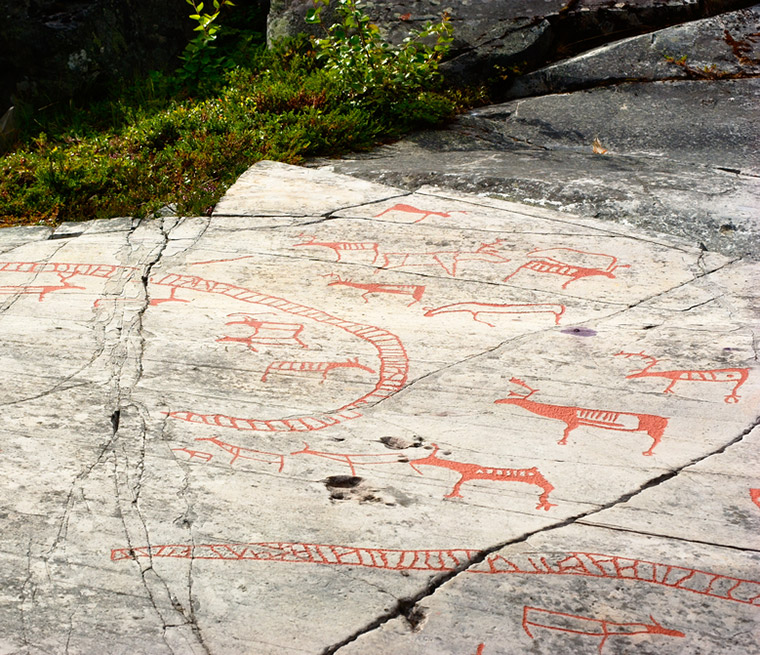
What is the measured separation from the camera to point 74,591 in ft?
6.89

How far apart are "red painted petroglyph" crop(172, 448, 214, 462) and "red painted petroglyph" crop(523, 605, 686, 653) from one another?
108cm

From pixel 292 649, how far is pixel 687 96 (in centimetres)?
475

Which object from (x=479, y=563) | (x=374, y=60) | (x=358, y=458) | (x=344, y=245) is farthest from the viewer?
(x=374, y=60)

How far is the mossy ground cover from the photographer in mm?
4777

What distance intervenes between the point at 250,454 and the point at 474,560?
81 centimetres

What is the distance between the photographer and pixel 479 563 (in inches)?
85.7

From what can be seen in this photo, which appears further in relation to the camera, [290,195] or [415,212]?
[290,195]

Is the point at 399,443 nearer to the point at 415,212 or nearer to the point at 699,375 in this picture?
the point at 699,375

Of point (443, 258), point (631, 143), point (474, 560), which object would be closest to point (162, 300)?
point (443, 258)

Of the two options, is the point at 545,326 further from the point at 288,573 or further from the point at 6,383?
the point at 6,383

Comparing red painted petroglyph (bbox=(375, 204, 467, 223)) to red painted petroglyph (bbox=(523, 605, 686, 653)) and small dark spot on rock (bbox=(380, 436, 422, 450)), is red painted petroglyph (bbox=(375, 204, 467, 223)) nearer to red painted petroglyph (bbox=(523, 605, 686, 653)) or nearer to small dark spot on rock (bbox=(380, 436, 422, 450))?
small dark spot on rock (bbox=(380, 436, 422, 450))

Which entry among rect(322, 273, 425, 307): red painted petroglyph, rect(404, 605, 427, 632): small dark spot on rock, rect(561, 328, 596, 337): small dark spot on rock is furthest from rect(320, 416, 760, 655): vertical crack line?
rect(322, 273, 425, 307): red painted petroglyph

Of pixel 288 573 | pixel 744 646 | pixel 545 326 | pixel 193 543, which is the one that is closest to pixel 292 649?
pixel 288 573

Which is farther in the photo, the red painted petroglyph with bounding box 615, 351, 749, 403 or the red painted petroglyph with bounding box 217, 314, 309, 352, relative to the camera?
the red painted petroglyph with bounding box 217, 314, 309, 352
